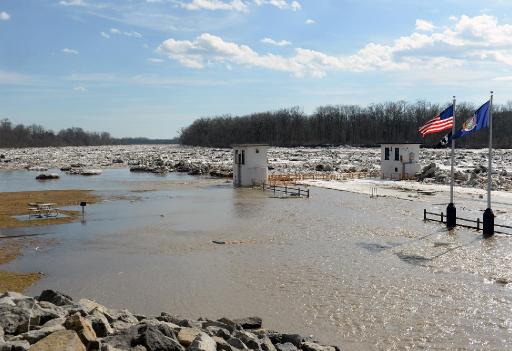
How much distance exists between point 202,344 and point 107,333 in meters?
1.98

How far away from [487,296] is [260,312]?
6.58m

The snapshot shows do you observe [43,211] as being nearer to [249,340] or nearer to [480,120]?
[480,120]

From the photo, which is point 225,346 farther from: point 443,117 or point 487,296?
point 443,117

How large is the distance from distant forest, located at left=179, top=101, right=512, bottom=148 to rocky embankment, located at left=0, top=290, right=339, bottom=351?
127828mm

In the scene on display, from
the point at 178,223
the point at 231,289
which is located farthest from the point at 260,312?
the point at 178,223

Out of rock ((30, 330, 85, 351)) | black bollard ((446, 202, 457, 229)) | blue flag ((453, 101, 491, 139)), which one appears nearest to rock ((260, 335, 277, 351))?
rock ((30, 330, 85, 351))

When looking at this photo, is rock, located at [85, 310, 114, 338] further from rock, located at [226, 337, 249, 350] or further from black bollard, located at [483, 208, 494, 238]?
black bollard, located at [483, 208, 494, 238]

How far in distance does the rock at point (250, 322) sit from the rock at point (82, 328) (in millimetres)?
4095

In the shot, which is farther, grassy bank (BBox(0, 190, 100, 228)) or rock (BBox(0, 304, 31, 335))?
grassy bank (BBox(0, 190, 100, 228))

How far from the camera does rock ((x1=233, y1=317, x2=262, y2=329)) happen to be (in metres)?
12.3

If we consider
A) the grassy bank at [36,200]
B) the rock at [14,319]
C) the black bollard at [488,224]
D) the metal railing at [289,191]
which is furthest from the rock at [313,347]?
the metal railing at [289,191]

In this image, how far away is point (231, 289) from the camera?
16.1 meters

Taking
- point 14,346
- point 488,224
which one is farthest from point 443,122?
point 14,346

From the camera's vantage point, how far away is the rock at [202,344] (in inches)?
343
